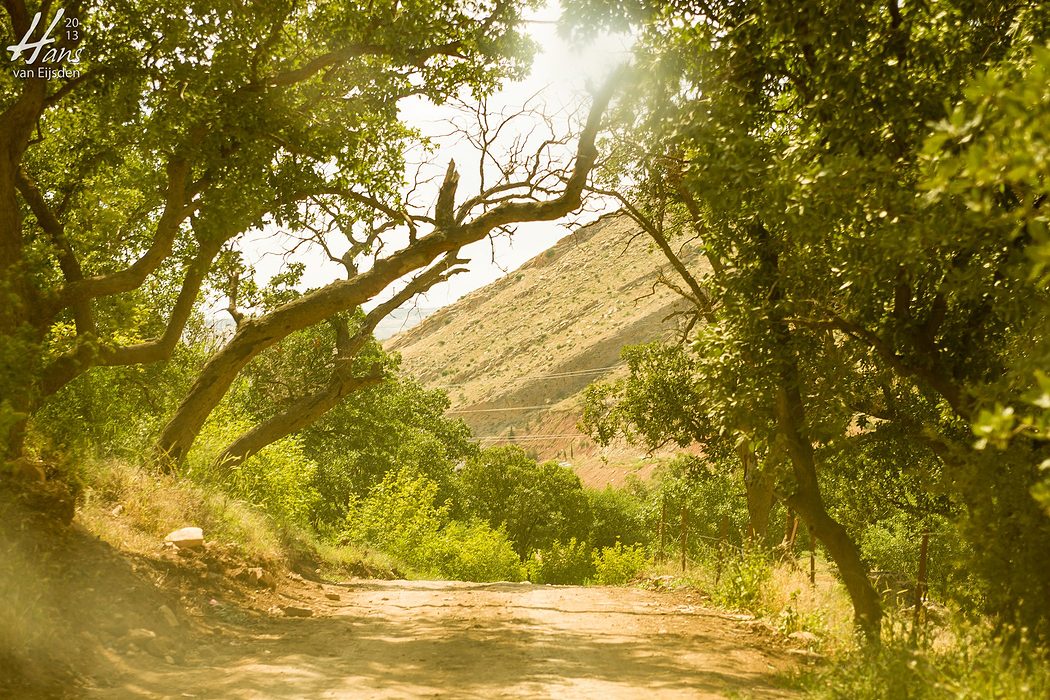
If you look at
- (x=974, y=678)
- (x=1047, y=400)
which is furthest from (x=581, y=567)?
(x=1047, y=400)

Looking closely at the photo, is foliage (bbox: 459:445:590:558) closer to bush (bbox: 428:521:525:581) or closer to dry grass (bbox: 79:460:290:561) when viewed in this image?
bush (bbox: 428:521:525:581)

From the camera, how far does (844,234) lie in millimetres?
6980

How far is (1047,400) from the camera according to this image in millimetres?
2805

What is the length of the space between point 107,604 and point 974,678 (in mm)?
6878

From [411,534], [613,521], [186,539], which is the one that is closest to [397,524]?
[411,534]

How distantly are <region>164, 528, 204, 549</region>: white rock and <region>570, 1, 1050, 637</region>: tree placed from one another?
6302mm

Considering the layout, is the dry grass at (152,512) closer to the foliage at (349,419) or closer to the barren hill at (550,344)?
the foliage at (349,419)

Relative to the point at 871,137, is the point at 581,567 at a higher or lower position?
lower

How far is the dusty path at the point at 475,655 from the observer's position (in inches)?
248

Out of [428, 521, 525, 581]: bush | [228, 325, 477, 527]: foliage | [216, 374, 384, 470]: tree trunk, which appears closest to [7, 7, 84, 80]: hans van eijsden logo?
[216, 374, 384, 470]: tree trunk

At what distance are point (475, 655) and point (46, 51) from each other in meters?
7.99

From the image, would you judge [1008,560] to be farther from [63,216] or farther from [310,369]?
[310,369]

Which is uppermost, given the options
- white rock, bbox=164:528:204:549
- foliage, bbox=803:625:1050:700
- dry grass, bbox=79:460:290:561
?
dry grass, bbox=79:460:290:561

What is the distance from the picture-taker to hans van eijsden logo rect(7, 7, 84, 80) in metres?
9.10
